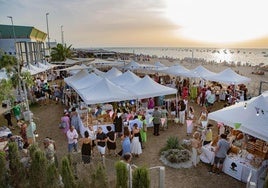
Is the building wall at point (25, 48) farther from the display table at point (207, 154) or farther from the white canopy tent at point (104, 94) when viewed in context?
the display table at point (207, 154)

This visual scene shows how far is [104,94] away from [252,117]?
633 centimetres

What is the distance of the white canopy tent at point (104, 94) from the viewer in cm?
1081

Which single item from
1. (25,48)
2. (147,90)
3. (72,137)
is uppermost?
(25,48)

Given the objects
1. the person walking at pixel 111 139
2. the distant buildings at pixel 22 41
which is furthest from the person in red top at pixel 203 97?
the distant buildings at pixel 22 41

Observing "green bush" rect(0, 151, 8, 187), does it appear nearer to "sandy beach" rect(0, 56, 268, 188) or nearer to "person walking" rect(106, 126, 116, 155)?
"sandy beach" rect(0, 56, 268, 188)

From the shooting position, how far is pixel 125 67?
1045 inches

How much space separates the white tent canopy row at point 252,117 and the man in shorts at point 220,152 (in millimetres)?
659

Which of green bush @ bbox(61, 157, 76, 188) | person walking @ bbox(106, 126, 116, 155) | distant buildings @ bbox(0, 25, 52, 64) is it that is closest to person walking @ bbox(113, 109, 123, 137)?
person walking @ bbox(106, 126, 116, 155)

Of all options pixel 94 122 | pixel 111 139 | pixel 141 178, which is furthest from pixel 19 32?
pixel 141 178

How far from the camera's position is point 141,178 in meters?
→ 5.27

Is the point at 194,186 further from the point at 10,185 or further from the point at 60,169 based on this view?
the point at 10,185

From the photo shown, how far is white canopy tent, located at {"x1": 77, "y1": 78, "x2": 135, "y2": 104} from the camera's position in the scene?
35.5 feet

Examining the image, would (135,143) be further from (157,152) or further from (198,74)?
(198,74)

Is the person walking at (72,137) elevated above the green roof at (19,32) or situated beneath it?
situated beneath
